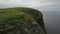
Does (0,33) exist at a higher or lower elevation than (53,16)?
higher

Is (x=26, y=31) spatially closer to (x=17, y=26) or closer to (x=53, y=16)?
(x=17, y=26)

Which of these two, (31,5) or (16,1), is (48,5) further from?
(16,1)

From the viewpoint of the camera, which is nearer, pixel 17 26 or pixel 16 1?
pixel 17 26

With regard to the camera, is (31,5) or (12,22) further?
(31,5)

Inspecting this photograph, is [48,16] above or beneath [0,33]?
beneath

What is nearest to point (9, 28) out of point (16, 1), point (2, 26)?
point (2, 26)

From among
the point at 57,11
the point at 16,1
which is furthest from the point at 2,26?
the point at 57,11
